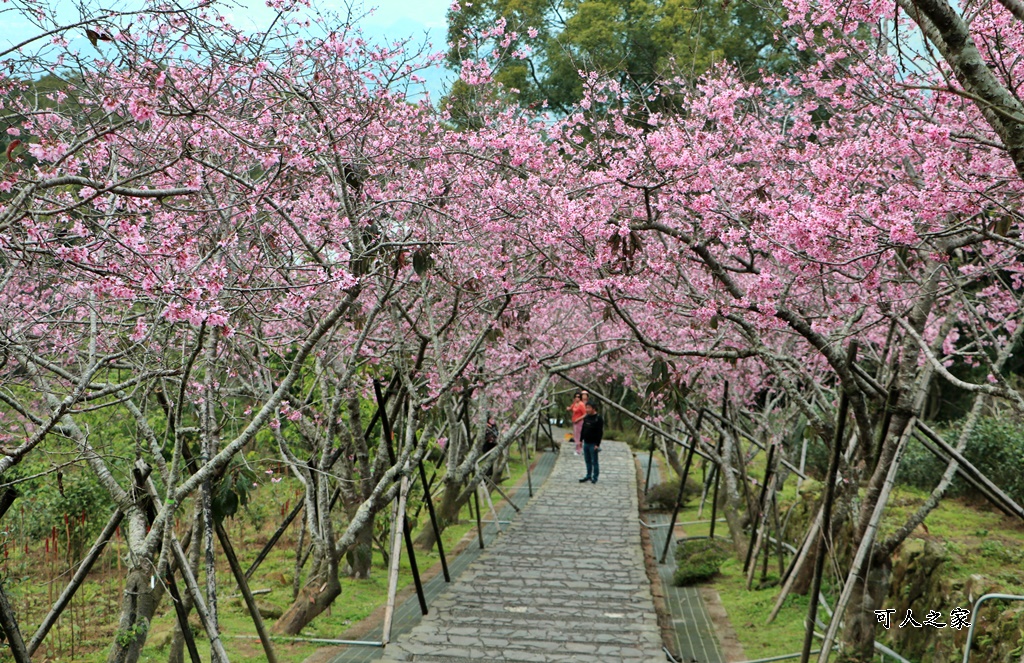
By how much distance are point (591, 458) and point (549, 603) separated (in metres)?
9.56

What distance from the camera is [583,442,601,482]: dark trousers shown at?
17.5m

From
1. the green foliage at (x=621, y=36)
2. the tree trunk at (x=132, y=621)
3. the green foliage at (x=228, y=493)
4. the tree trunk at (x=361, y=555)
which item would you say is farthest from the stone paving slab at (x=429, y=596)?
the green foliage at (x=621, y=36)

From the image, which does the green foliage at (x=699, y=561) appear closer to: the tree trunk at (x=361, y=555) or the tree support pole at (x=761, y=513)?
the tree support pole at (x=761, y=513)

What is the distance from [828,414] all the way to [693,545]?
4.59 m

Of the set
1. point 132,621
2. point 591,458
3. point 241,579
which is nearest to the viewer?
point 132,621

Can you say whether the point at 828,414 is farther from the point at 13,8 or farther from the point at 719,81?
the point at 13,8

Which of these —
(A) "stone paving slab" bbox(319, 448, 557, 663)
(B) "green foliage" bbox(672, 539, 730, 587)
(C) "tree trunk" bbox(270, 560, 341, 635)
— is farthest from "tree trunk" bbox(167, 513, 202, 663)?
(B) "green foliage" bbox(672, 539, 730, 587)

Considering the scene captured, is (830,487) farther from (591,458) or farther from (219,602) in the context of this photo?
(591,458)

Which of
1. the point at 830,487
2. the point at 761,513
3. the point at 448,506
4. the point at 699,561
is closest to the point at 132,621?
the point at 830,487

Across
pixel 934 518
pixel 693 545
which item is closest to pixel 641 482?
pixel 693 545

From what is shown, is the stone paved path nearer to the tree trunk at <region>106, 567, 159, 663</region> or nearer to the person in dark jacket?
the tree trunk at <region>106, 567, 159, 663</region>

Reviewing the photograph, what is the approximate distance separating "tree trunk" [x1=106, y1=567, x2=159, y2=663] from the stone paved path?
7.22 ft

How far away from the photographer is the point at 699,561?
9.91 metres

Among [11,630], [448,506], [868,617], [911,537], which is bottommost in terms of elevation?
[448,506]
